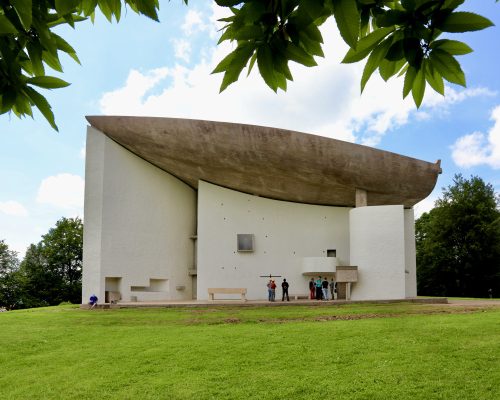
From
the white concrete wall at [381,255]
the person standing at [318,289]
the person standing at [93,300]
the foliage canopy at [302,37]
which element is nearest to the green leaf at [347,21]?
the foliage canopy at [302,37]

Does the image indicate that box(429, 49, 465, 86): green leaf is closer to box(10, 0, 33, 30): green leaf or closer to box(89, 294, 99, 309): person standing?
box(10, 0, 33, 30): green leaf

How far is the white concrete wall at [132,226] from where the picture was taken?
22.7m

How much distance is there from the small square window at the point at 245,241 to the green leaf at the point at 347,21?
24.7 meters

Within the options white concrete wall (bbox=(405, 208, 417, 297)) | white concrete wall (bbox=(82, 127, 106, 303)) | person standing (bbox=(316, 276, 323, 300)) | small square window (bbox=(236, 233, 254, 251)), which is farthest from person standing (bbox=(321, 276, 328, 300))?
white concrete wall (bbox=(82, 127, 106, 303))

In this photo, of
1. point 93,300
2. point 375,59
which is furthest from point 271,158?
point 375,59

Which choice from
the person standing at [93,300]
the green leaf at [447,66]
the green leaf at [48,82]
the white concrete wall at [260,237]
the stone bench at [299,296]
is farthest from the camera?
the white concrete wall at [260,237]

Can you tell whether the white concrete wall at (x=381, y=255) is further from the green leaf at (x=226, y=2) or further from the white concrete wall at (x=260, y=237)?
the green leaf at (x=226, y=2)

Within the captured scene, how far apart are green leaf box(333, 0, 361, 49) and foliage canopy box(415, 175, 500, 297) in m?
43.1

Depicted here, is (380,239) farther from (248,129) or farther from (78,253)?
(78,253)

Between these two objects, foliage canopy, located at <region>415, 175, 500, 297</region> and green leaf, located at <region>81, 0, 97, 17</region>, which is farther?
foliage canopy, located at <region>415, 175, 500, 297</region>

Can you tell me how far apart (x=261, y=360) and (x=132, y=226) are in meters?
16.2

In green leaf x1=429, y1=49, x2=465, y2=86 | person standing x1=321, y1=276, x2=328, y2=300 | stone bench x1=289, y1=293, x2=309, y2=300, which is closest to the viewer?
green leaf x1=429, y1=49, x2=465, y2=86

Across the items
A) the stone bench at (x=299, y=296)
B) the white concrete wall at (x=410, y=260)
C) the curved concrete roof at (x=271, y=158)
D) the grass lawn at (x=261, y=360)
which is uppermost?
the curved concrete roof at (x=271, y=158)

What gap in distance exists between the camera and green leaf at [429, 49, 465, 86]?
1507 mm
